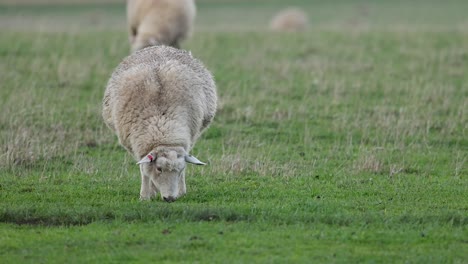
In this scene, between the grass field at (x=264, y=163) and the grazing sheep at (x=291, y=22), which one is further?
the grazing sheep at (x=291, y=22)

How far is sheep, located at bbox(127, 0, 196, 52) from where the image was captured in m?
17.3

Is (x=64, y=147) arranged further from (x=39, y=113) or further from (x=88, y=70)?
(x=88, y=70)

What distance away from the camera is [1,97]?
48.5 ft

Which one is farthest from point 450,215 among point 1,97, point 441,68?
point 441,68

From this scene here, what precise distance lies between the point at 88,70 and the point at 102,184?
846 centimetres

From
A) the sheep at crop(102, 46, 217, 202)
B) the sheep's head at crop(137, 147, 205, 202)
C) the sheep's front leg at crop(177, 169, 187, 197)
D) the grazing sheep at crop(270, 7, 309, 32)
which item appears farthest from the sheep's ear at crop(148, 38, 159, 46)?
the grazing sheep at crop(270, 7, 309, 32)

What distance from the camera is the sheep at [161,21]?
17.3 metres

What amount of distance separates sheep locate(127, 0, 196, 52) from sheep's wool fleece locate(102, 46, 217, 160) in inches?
275

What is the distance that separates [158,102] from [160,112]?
0.15 meters

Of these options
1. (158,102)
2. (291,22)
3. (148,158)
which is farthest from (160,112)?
(291,22)

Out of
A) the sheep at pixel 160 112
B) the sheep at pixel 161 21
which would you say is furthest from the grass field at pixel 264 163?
the sheep at pixel 161 21

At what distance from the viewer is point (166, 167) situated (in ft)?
27.9

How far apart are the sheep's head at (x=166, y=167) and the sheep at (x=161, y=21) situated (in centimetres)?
849

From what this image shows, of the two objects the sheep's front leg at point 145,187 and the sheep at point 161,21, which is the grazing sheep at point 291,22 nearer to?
the sheep at point 161,21
